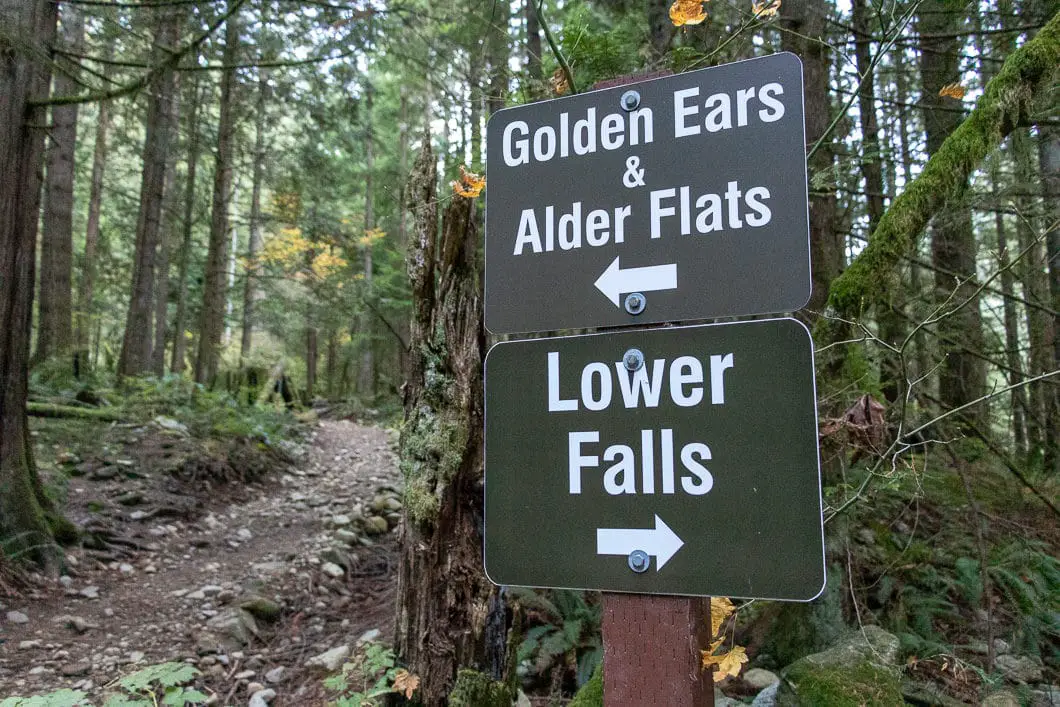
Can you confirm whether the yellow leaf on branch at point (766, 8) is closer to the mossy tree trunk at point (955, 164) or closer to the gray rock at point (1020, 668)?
the mossy tree trunk at point (955, 164)

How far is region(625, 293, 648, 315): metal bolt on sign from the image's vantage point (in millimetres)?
1652

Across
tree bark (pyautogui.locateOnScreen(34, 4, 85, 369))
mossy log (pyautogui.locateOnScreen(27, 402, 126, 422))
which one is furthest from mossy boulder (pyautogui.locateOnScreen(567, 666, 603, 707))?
tree bark (pyautogui.locateOnScreen(34, 4, 85, 369))

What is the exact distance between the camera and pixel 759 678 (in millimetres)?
4324

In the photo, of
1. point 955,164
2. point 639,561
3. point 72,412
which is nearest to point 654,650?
point 639,561

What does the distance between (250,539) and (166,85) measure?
328 inches

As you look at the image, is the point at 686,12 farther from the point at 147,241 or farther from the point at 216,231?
the point at 216,231

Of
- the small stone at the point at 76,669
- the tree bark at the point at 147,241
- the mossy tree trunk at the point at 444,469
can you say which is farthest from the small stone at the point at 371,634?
the tree bark at the point at 147,241

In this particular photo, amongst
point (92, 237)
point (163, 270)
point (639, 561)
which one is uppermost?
point (92, 237)

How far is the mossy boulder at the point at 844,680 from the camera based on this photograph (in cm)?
335

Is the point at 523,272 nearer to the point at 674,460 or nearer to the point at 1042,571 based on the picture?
the point at 674,460

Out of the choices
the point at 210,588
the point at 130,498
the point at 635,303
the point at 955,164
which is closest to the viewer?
the point at 635,303

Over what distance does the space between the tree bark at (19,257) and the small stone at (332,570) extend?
2.24m

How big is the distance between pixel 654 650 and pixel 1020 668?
13.1 ft

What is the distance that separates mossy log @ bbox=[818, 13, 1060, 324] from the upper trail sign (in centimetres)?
218
